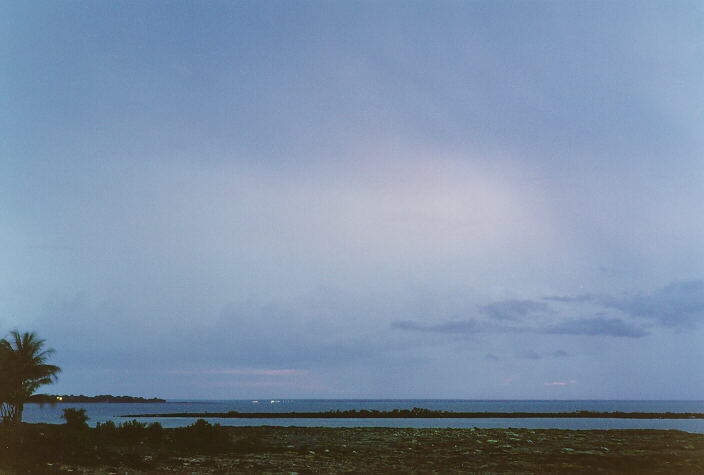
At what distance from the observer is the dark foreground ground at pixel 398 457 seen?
2598 cm

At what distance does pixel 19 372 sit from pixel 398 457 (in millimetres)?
34113

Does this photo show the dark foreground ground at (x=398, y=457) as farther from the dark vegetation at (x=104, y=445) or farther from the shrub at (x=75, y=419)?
the shrub at (x=75, y=419)

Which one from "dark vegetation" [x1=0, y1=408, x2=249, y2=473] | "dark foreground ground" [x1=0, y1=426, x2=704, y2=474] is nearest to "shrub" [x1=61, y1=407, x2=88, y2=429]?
"dark vegetation" [x1=0, y1=408, x2=249, y2=473]

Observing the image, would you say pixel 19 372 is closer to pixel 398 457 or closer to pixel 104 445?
pixel 104 445

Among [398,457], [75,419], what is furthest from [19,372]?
[398,457]

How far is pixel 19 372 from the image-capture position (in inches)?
1766

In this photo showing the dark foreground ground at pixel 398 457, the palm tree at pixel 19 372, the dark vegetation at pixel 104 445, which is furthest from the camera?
the palm tree at pixel 19 372

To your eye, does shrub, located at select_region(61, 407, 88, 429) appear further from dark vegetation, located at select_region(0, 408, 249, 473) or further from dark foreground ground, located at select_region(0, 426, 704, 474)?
dark foreground ground, located at select_region(0, 426, 704, 474)

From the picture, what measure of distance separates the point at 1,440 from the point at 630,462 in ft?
117

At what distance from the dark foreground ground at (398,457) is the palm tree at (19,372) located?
432 inches

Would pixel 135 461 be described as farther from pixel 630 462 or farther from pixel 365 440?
pixel 630 462

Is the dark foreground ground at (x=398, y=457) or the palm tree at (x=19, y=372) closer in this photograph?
the dark foreground ground at (x=398, y=457)

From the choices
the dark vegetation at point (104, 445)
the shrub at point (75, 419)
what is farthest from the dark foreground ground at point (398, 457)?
the shrub at point (75, 419)

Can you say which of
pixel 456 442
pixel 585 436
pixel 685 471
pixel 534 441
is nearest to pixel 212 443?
pixel 456 442
